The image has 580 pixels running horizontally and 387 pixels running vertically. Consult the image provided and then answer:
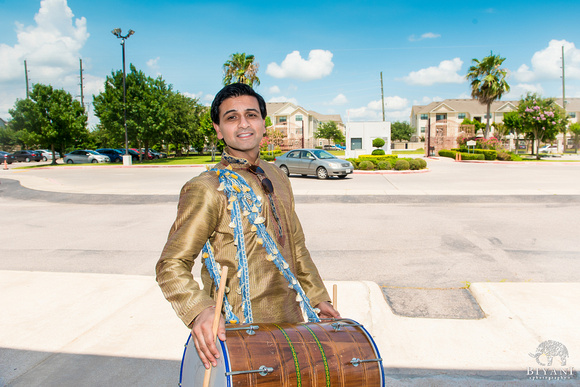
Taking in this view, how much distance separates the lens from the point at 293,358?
1471 mm

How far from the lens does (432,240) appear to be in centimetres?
779

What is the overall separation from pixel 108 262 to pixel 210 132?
4030 cm

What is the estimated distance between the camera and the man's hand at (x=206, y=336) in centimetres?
142

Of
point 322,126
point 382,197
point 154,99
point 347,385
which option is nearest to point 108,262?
point 347,385

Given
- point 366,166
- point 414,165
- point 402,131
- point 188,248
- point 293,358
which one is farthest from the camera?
point 402,131

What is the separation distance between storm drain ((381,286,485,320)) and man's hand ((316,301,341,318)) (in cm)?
271

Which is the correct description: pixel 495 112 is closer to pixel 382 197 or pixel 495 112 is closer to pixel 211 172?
pixel 382 197

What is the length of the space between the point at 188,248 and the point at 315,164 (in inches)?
738

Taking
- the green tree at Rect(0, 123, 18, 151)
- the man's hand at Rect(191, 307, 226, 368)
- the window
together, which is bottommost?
the man's hand at Rect(191, 307, 226, 368)

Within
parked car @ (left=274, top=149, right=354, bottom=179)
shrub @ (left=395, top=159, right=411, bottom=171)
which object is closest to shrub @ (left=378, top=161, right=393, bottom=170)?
shrub @ (left=395, top=159, right=411, bottom=171)

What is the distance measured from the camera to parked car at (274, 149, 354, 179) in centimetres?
1988

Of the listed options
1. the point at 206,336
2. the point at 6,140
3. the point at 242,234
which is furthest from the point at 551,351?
the point at 6,140

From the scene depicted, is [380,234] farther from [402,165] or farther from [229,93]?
[402,165]
